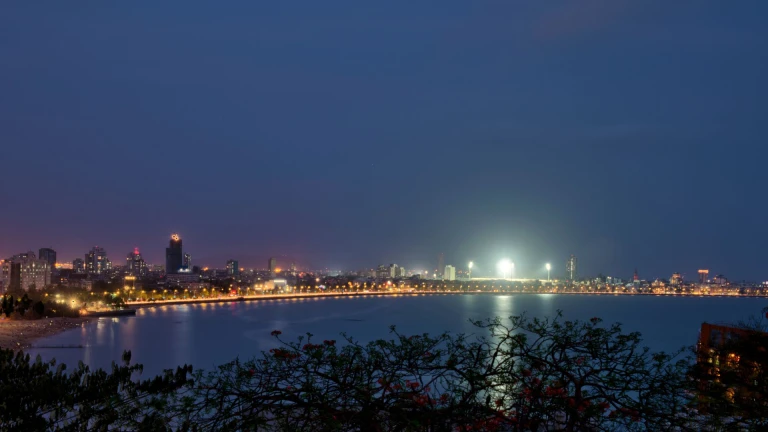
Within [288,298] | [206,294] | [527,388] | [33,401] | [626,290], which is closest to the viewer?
[527,388]

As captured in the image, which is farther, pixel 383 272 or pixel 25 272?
pixel 383 272

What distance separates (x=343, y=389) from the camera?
3.27 meters

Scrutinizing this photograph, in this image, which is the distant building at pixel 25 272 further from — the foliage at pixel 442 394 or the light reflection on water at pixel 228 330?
the foliage at pixel 442 394

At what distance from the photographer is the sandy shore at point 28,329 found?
23641 millimetres

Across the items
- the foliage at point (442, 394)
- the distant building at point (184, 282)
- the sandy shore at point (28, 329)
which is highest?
the foliage at point (442, 394)

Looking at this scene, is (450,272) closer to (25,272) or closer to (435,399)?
(25,272)

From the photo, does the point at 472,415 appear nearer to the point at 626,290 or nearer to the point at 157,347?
the point at 157,347

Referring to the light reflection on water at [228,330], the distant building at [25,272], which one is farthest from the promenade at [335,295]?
the distant building at [25,272]

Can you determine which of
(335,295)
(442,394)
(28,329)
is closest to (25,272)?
(335,295)

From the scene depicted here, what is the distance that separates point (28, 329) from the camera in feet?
92.7

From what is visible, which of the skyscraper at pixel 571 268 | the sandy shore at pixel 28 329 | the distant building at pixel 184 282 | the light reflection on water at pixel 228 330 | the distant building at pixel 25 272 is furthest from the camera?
the skyscraper at pixel 571 268

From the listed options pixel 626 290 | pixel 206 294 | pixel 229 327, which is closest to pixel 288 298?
pixel 206 294

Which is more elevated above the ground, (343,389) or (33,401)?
(343,389)

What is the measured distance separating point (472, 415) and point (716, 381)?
1.93 metres
